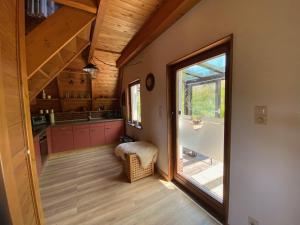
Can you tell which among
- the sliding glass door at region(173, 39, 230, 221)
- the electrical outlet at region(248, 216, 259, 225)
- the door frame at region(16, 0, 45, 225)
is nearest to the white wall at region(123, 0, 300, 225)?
the electrical outlet at region(248, 216, 259, 225)

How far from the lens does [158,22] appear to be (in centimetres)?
216

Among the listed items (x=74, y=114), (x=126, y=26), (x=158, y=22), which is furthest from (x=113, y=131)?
(x=158, y=22)

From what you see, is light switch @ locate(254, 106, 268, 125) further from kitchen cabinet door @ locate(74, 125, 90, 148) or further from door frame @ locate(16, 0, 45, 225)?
kitchen cabinet door @ locate(74, 125, 90, 148)

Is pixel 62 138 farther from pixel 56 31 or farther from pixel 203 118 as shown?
pixel 203 118

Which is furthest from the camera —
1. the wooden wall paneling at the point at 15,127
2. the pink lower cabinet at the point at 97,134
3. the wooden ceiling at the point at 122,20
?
the pink lower cabinet at the point at 97,134

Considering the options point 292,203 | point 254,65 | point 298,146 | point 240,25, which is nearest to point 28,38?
point 240,25

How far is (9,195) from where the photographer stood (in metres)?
0.72

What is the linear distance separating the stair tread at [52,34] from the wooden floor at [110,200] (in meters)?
1.80

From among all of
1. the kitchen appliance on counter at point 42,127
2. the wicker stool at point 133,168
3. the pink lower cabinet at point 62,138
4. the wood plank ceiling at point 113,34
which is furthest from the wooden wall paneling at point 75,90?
the wicker stool at point 133,168

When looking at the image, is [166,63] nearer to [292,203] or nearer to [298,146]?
[298,146]

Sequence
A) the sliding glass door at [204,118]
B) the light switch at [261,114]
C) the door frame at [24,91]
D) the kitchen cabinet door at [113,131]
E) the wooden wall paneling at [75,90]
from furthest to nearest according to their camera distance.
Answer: the kitchen cabinet door at [113,131] → the wooden wall paneling at [75,90] → the sliding glass door at [204,118] → the light switch at [261,114] → the door frame at [24,91]

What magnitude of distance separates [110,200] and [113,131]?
2.70m

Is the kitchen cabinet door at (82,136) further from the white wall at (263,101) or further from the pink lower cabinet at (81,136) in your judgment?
the white wall at (263,101)

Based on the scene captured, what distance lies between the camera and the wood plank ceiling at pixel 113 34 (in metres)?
2.14
